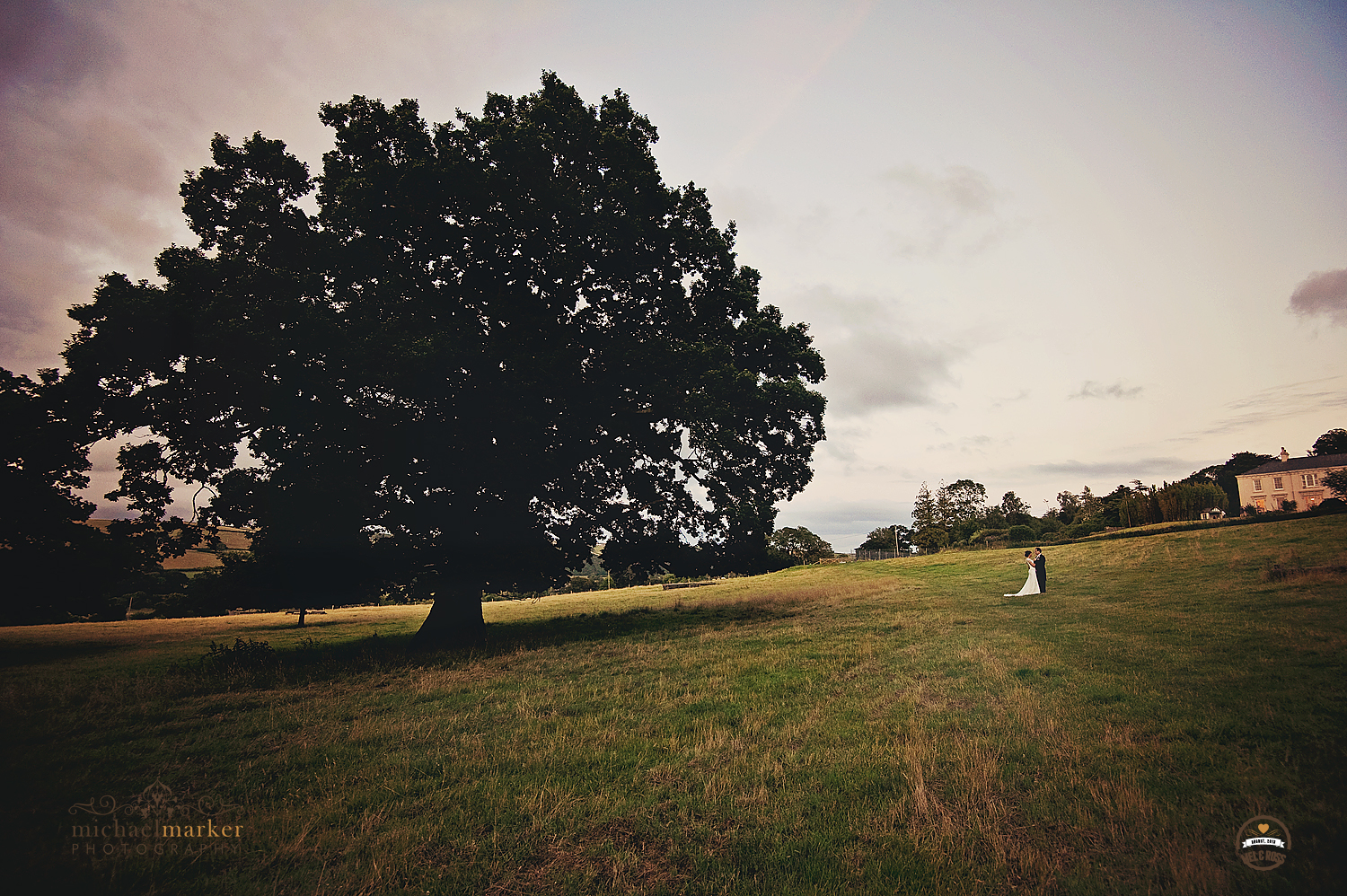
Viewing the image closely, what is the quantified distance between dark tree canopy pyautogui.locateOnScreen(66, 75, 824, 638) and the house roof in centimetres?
8196

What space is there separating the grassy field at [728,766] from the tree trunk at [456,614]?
422 cm

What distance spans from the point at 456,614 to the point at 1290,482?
97.3 meters

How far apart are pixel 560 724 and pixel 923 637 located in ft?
39.0

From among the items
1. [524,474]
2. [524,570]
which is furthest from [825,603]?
[524,474]

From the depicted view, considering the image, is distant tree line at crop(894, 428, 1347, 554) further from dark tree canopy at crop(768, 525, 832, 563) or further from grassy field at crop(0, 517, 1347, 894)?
grassy field at crop(0, 517, 1347, 894)

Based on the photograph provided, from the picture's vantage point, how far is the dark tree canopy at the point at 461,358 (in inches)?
595

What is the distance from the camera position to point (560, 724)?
8734 mm

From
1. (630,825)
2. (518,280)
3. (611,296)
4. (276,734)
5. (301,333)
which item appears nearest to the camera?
(630,825)

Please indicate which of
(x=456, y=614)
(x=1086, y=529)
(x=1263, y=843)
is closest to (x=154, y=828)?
(x=1263, y=843)

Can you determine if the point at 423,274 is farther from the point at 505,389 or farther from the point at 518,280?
the point at 505,389

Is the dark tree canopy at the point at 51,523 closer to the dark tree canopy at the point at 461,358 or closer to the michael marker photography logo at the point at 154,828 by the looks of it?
the dark tree canopy at the point at 461,358

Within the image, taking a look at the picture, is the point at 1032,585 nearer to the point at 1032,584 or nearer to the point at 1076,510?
the point at 1032,584

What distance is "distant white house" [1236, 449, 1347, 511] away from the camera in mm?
59844

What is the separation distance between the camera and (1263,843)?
4422 millimetres
